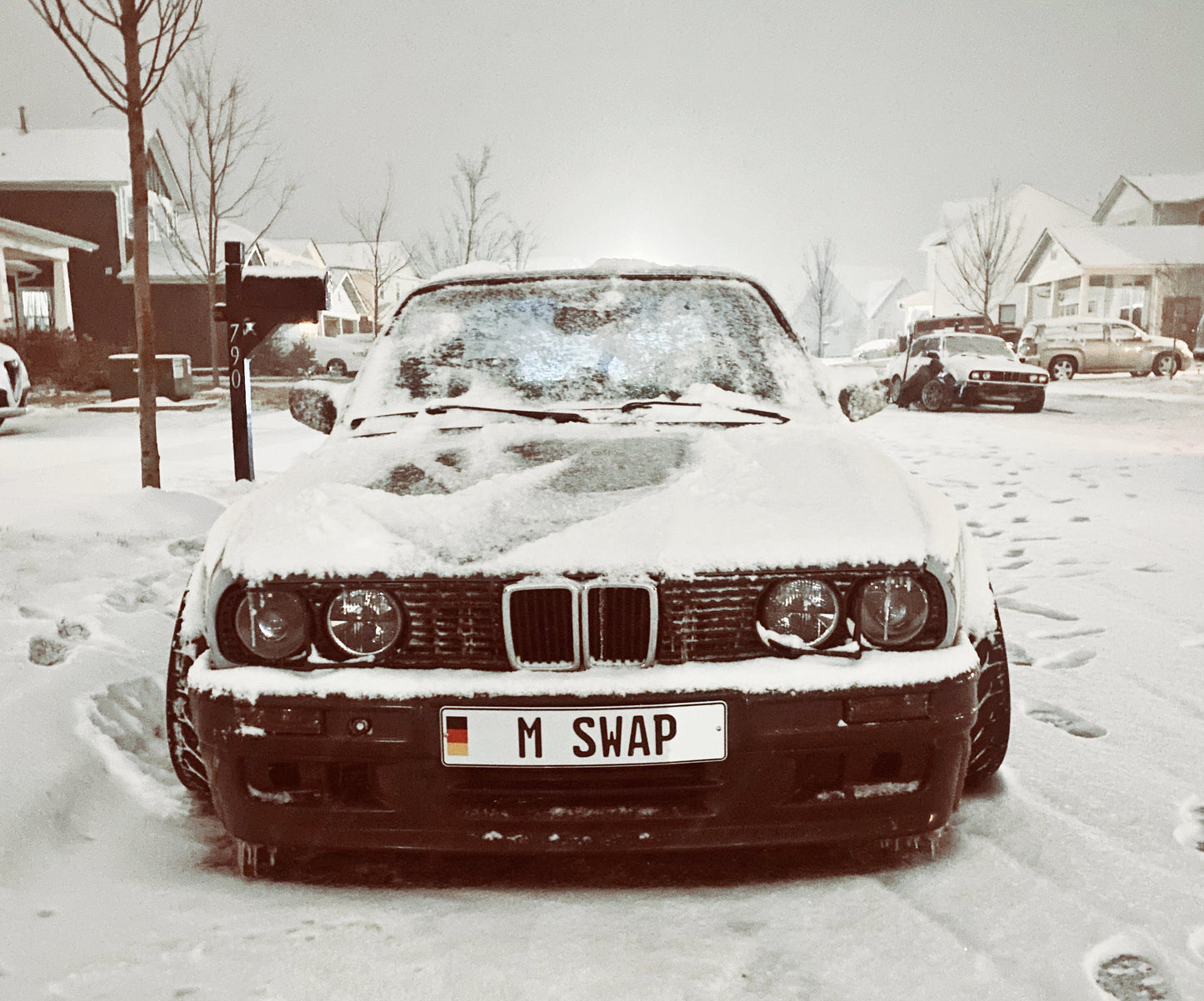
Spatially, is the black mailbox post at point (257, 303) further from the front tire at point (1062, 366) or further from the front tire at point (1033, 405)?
the front tire at point (1062, 366)

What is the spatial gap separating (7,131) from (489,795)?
131 ft

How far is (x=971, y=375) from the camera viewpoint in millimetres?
17391

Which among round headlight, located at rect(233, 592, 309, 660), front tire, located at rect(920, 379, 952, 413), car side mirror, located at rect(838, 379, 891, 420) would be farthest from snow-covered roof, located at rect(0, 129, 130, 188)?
round headlight, located at rect(233, 592, 309, 660)

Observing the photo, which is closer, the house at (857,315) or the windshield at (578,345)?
the windshield at (578,345)

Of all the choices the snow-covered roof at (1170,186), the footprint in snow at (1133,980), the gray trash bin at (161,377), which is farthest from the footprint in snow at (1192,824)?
the snow-covered roof at (1170,186)

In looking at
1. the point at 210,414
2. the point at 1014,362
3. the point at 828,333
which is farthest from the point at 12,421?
the point at 828,333

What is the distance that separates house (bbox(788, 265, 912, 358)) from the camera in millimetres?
80438

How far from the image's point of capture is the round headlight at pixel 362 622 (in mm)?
2223

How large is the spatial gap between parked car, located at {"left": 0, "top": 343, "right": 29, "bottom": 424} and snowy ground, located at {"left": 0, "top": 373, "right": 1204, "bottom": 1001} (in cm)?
811

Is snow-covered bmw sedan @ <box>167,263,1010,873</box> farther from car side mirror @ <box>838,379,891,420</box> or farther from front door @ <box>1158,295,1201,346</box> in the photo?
front door @ <box>1158,295,1201,346</box>

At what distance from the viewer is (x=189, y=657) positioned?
2420 mm

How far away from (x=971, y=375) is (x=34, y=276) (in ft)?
81.1

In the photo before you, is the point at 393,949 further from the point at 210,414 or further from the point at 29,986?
the point at 210,414

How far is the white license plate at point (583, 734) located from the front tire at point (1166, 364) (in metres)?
27.3
